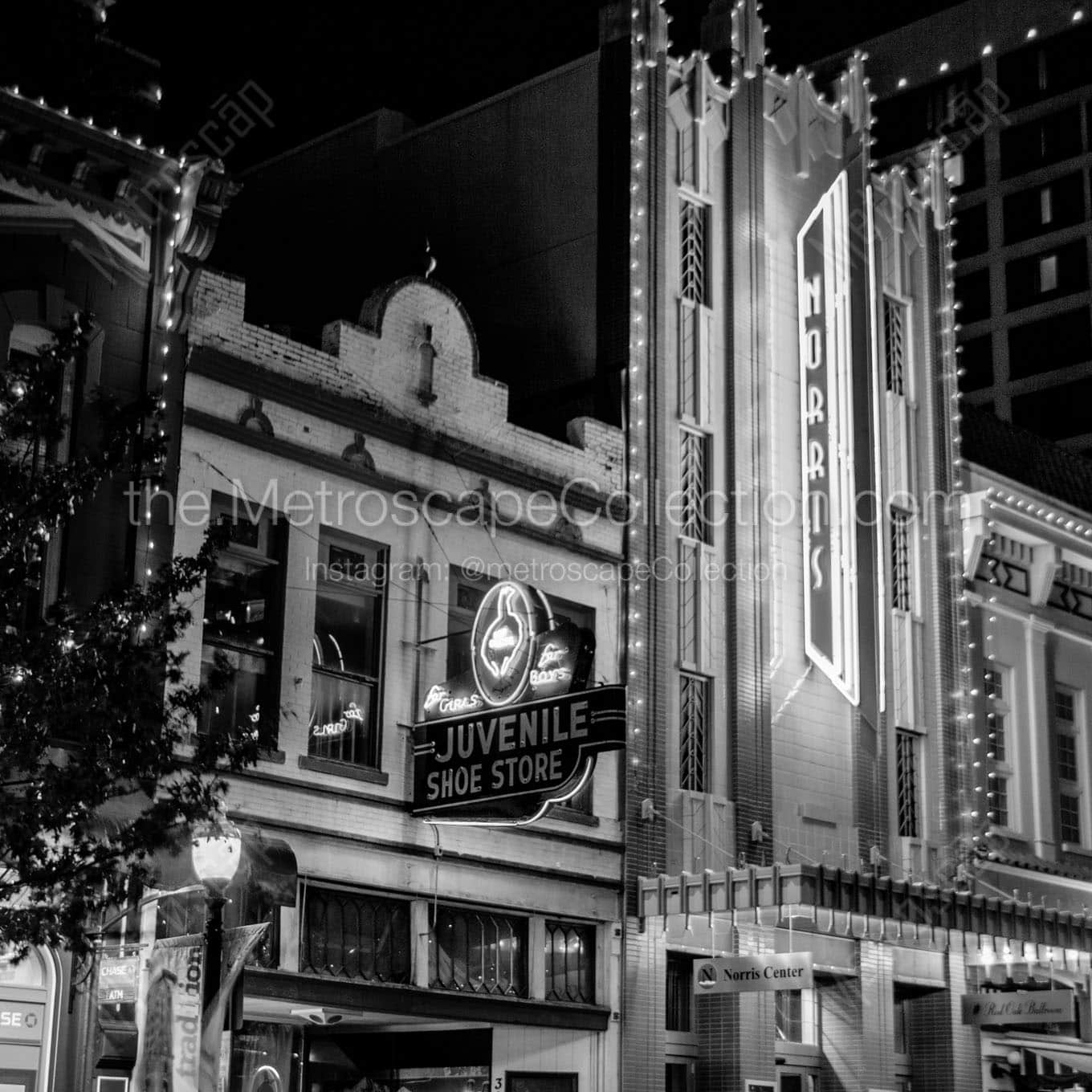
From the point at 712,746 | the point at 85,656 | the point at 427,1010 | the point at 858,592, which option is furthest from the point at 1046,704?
the point at 85,656

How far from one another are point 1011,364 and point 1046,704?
33.4 metres

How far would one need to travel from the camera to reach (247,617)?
20.0m

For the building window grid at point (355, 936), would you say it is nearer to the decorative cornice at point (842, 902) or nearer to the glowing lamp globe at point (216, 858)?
the glowing lamp globe at point (216, 858)

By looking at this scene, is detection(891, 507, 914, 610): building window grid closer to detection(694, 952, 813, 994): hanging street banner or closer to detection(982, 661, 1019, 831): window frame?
detection(982, 661, 1019, 831): window frame

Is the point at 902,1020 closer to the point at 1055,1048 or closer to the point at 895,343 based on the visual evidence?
the point at 1055,1048

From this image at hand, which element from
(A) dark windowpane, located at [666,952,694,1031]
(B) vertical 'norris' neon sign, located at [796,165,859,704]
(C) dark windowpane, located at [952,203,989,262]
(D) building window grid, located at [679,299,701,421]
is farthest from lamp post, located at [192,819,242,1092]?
(C) dark windowpane, located at [952,203,989,262]

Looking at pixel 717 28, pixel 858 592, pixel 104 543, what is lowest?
pixel 104 543

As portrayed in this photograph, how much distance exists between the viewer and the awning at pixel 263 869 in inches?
674

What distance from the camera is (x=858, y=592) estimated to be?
1065 inches

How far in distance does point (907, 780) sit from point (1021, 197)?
3998 cm

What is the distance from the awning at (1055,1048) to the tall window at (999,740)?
130 inches

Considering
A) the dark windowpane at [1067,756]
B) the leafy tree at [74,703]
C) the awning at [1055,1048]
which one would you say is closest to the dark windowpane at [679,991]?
the awning at [1055,1048]


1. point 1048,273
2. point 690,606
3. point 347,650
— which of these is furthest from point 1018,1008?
point 1048,273

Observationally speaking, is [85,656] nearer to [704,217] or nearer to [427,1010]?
[427,1010]
